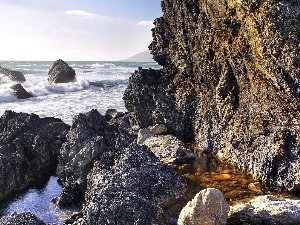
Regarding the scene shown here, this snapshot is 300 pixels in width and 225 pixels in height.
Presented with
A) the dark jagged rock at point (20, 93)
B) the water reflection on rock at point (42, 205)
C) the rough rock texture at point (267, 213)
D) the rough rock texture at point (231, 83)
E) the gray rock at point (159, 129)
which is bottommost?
the water reflection on rock at point (42, 205)

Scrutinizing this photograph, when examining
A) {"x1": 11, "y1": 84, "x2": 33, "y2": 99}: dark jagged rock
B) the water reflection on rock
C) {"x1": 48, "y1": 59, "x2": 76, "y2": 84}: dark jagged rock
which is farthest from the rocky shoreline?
{"x1": 48, "y1": 59, "x2": 76, "y2": 84}: dark jagged rock

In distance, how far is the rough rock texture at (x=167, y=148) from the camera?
43.8ft

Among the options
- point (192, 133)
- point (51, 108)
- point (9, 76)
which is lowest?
point (51, 108)

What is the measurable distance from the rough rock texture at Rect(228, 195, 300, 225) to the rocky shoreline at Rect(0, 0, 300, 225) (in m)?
0.02

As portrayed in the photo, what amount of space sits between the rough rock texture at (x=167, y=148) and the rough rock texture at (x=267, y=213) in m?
5.78

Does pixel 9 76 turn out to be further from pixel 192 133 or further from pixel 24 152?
pixel 192 133

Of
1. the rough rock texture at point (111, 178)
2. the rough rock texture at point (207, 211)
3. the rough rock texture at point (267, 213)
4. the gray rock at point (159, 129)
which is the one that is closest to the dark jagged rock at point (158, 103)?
the gray rock at point (159, 129)

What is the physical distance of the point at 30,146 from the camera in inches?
576

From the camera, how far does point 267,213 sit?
6969mm

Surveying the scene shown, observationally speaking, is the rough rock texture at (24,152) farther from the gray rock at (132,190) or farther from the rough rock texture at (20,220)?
the rough rock texture at (20,220)

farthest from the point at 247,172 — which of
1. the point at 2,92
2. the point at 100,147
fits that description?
the point at 2,92

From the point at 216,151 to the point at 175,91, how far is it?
466 cm

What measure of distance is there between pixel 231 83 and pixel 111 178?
645 centimetres

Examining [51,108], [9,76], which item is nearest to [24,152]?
[51,108]
